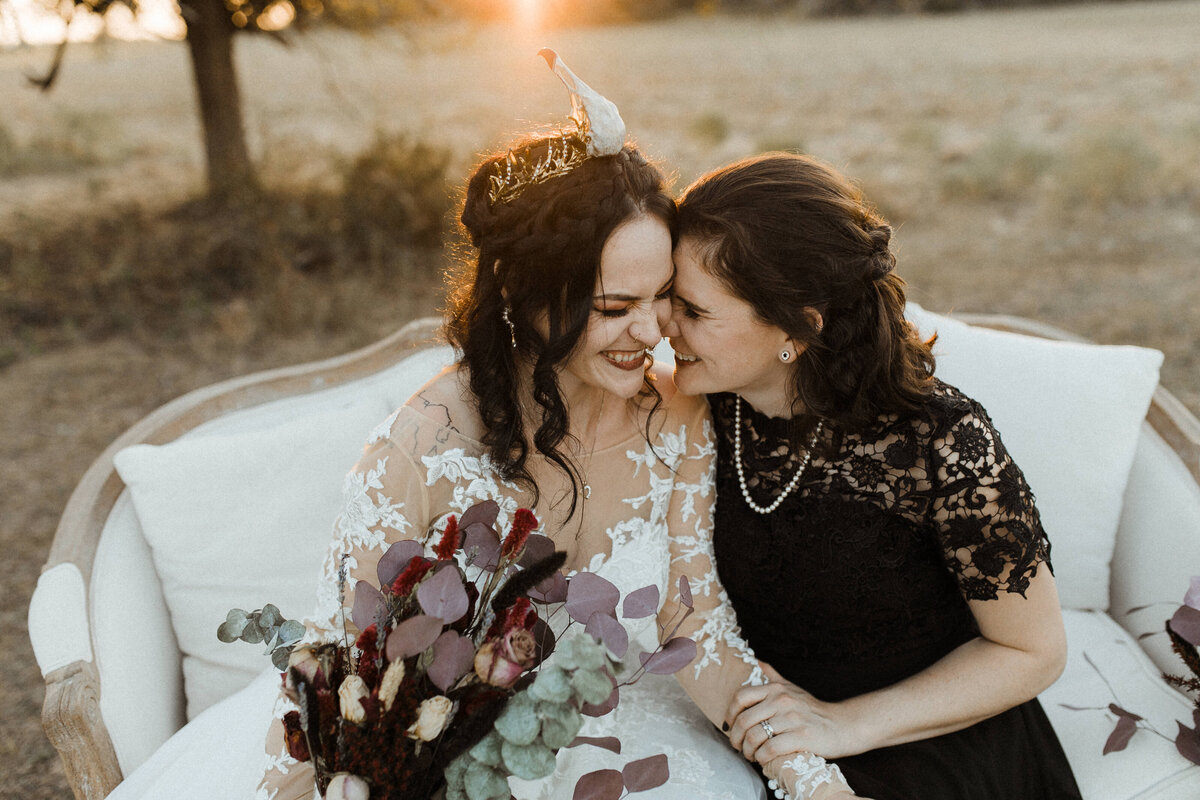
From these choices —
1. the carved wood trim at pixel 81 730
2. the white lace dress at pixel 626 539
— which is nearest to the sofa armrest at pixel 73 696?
the carved wood trim at pixel 81 730

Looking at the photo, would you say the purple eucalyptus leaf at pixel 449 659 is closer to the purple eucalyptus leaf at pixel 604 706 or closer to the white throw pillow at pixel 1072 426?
the purple eucalyptus leaf at pixel 604 706

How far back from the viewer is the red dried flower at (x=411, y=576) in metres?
1.08

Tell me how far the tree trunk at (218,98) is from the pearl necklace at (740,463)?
17.0 ft

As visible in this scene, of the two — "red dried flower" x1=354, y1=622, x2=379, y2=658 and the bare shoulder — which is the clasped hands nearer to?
the bare shoulder

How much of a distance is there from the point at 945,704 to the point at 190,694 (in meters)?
1.86

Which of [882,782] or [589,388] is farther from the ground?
[589,388]

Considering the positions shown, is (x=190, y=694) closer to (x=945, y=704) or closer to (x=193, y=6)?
(x=945, y=704)

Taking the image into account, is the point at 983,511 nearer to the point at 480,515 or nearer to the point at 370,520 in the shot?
the point at 480,515

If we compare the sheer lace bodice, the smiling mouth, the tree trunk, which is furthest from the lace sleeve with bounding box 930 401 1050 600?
the tree trunk

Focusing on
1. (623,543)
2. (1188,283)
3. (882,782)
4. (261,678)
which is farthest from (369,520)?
(1188,283)

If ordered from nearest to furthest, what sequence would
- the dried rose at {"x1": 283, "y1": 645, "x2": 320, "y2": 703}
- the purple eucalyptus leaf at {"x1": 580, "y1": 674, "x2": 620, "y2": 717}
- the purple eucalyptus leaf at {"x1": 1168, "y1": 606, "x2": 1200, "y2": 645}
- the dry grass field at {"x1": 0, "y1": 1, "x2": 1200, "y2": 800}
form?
the dried rose at {"x1": 283, "y1": 645, "x2": 320, "y2": 703} → the purple eucalyptus leaf at {"x1": 580, "y1": 674, "x2": 620, "y2": 717} → the purple eucalyptus leaf at {"x1": 1168, "y1": 606, "x2": 1200, "y2": 645} → the dry grass field at {"x1": 0, "y1": 1, "x2": 1200, "y2": 800}

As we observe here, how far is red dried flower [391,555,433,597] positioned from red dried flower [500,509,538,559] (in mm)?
101

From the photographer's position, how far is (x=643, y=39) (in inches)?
500

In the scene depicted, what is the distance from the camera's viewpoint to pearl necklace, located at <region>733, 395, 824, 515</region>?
1.95 meters
